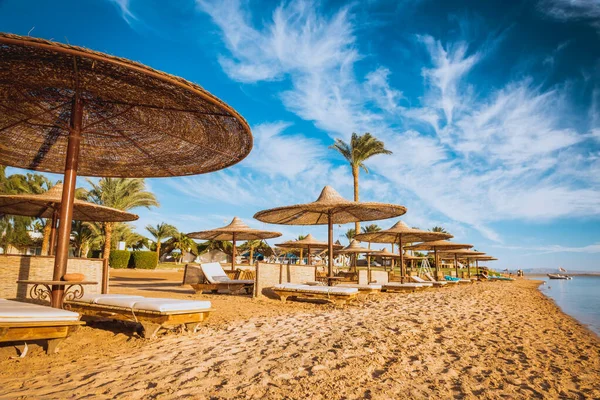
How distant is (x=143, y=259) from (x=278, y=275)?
22.7 meters

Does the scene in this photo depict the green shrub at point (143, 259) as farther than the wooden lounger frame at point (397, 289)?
Yes

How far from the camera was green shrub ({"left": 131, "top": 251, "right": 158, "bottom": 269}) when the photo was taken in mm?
28031

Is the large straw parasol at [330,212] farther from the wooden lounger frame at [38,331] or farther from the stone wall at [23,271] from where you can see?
the wooden lounger frame at [38,331]

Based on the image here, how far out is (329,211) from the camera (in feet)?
31.9

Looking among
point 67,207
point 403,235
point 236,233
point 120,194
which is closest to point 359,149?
point 403,235

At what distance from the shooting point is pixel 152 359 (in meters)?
3.30

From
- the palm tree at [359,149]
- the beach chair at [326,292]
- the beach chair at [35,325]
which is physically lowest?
the beach chair at [326,292]

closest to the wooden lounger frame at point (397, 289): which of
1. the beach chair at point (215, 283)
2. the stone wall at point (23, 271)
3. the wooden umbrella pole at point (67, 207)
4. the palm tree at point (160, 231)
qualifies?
the beach chair at point (215, 283)

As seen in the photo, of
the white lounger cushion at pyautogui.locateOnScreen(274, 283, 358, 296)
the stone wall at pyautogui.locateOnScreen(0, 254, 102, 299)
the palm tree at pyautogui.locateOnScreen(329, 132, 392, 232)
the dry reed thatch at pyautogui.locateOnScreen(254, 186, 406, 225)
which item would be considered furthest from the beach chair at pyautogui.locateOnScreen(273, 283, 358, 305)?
the palm tree at pyautogui.locateOnScreen(329, 132, 392, 232)

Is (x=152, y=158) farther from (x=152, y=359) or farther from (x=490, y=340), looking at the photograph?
(x=490, y=340)

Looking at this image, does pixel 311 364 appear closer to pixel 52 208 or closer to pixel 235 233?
pixel 52 208

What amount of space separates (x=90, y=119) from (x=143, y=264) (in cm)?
2585

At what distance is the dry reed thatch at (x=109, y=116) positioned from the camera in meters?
3.23

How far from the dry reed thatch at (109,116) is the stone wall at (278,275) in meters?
3.96
